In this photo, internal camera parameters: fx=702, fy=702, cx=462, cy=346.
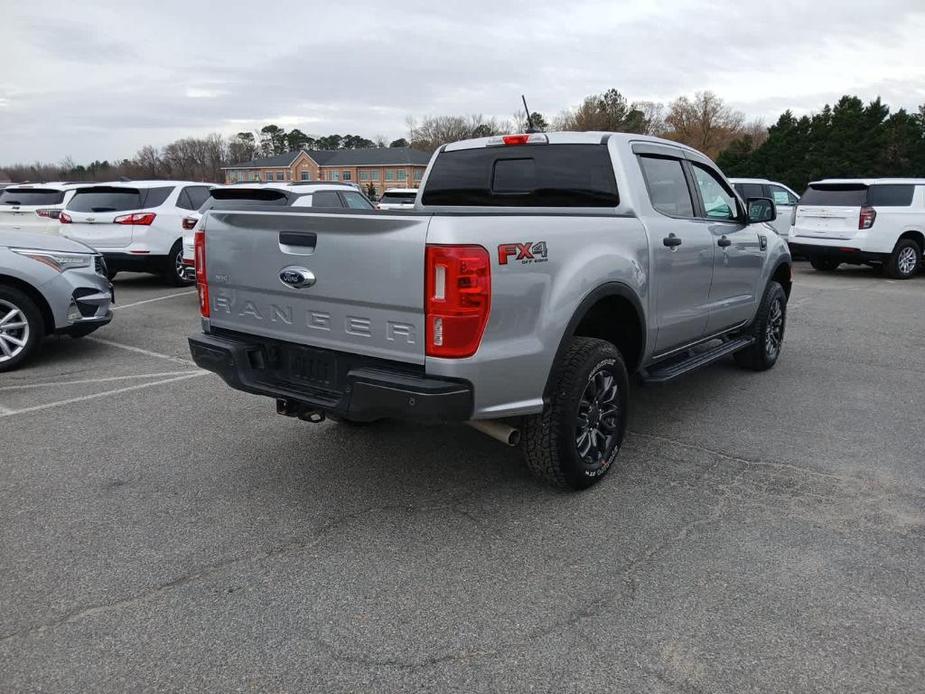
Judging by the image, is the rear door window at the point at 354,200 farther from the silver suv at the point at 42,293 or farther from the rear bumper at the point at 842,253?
the rear bumper at the point at 842,253

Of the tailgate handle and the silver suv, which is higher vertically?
the tailgate handle

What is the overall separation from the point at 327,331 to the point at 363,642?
1.45 meters

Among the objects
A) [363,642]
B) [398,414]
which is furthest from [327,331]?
[363,642]

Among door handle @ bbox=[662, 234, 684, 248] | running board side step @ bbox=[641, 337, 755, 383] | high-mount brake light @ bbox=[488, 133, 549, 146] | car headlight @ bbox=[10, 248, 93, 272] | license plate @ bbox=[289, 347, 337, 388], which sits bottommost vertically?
running board side step @ bbox=[641, 337, 755, 383]

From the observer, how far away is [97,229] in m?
10.6

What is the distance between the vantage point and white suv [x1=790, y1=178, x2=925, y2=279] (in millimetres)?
13172

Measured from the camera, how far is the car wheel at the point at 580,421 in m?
3.58

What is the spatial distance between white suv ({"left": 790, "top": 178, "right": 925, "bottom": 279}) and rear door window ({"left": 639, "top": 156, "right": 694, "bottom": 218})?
996cm

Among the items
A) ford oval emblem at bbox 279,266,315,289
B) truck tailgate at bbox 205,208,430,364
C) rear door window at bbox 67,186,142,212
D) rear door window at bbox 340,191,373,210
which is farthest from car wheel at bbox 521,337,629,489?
rear door window at bbox 67,186,142,212

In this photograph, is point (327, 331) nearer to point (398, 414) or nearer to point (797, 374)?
point (398, 414)

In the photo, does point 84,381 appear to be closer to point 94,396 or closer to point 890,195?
point 94,396

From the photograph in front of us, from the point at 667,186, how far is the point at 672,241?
1.84 feet

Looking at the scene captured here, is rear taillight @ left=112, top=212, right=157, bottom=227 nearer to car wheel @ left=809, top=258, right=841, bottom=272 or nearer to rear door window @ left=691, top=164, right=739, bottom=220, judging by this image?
rear door window @ left=691, top=164, right=739, bottom=220

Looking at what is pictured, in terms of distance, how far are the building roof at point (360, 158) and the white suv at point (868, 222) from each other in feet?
248
